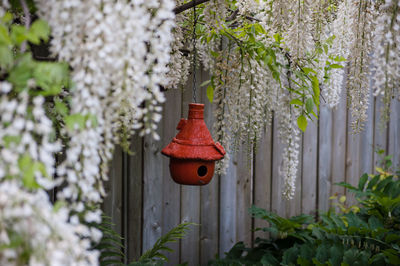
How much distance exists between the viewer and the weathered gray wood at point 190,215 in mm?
2656

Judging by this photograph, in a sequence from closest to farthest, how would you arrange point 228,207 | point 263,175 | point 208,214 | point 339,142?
point 208,214 → point 228,207 → point 263,175 → point 339,142

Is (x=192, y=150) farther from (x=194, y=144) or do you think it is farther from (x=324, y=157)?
(x=324, y=157)

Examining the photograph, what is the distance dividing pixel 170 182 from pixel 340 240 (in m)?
1.06

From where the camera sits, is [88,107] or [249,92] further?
[249,92]

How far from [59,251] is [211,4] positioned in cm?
130

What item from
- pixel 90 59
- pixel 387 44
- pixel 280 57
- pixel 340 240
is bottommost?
pixel 340 240

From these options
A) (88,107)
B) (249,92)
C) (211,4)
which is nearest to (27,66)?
(88,107)

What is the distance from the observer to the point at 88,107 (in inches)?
35.8

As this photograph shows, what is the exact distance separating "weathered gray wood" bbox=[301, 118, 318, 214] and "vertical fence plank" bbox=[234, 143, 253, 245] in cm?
64

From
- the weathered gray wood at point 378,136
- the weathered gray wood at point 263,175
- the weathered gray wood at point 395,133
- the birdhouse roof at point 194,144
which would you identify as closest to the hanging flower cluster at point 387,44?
the birdhouse roof at point 194,144

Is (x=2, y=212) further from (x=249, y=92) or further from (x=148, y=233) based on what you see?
(x=148, y=233)

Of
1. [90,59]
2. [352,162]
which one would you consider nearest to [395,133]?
[352,162]

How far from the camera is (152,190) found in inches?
99.4

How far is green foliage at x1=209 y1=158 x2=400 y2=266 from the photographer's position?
2188mm
